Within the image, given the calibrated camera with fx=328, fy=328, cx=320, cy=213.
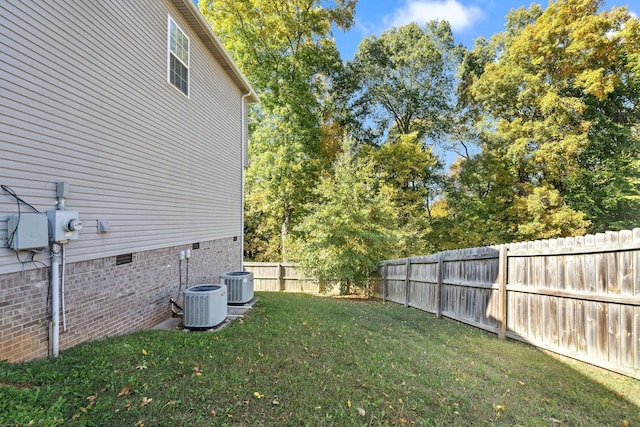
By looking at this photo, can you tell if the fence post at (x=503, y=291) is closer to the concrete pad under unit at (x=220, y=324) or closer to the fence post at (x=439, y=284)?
the fence post at (x=439, y=284)

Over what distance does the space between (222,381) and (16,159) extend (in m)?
3.15

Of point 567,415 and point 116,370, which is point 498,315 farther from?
point 116,370

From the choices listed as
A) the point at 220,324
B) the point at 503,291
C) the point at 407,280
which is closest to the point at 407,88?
the point at 407,280

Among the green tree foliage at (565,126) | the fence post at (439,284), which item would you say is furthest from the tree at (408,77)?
the fence post at (439,284)

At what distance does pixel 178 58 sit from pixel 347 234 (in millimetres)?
8211

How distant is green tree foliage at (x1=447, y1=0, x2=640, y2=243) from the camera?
1434 centimetres

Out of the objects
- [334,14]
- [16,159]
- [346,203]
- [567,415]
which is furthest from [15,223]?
[334,14]

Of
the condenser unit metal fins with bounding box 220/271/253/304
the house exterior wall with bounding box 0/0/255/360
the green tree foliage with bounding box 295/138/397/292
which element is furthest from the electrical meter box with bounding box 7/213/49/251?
the green tree foliage with bounding box 295/138/397/292

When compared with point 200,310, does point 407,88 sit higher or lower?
higher

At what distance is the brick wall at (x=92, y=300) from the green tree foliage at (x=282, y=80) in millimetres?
11351

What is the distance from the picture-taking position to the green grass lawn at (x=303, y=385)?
285 centimetres

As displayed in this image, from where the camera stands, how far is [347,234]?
505 inches

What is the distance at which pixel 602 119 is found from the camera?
1533 centimetres

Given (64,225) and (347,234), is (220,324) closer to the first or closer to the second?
(64,225)
